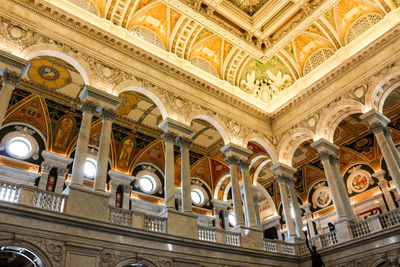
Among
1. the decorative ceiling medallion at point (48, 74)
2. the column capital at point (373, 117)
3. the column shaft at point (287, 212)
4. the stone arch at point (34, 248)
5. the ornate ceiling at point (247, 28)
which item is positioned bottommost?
the stone arch at point (34, 248)

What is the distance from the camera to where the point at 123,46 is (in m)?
14.9

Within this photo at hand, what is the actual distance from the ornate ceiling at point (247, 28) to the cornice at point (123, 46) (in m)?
1.50

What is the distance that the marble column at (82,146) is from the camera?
11516 mm

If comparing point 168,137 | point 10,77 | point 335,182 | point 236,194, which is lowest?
point 236,194

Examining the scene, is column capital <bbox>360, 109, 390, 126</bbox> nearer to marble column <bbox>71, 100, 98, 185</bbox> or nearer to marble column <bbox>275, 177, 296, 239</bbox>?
marble column <bbox>275, 177, 296, 239</bbox>

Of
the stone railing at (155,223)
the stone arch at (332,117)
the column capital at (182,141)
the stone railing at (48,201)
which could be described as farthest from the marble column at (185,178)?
the stone arch at (332,117)

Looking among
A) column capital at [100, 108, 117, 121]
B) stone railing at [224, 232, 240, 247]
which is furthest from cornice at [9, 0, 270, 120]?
stone railing at [224, 232, 240, 247]

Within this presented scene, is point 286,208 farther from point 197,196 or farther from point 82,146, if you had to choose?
point 82,146

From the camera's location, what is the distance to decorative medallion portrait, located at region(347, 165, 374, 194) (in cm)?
2070

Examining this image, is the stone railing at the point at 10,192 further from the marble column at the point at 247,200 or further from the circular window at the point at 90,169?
the marble column at the point at 247,200

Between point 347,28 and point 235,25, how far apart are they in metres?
5.35

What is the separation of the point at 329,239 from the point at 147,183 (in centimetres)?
1017

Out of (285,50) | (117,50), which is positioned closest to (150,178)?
(117,50)

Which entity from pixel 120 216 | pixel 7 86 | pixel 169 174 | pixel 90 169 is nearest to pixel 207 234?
pixel 169 174
